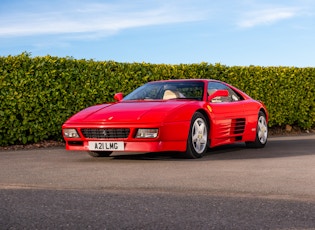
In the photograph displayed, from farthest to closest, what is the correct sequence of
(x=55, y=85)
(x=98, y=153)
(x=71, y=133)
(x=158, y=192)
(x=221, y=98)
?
(x=55, y=85) < (x=221, y=98) < (x=98, y=153) < (x=71, y=133) < (x=158, y=192)

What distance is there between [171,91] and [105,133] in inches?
73.1

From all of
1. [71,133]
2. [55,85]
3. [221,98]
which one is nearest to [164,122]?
[71,133]

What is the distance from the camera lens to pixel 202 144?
1029 cm

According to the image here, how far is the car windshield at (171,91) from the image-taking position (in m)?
10.8

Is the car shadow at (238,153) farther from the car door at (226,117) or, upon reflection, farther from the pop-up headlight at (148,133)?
the pop-up headlight at (148,133)

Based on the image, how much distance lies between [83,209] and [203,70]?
1205 cm

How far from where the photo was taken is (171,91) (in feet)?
35.8

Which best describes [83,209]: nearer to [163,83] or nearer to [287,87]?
[163,83]

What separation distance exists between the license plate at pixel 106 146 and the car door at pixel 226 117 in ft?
6.01

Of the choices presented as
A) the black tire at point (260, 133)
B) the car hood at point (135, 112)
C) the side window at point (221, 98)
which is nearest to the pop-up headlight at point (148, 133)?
the car hood at point (135, 112)

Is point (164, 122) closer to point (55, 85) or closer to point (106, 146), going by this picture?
point (106, 146)

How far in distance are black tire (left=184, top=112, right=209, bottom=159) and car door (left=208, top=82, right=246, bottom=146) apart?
23 cm

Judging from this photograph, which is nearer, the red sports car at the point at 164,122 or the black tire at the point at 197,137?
the red sports car at the point at 164,122

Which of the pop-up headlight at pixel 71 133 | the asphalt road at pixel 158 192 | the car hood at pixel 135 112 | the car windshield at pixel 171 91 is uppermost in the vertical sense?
the car windshield at pixel 171 91
